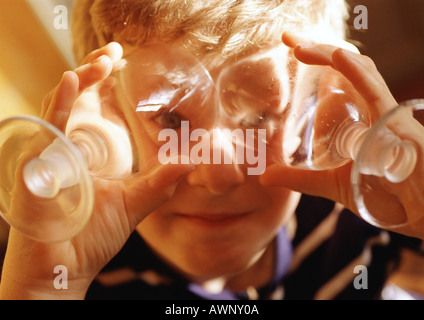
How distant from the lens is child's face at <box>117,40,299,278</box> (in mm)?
403

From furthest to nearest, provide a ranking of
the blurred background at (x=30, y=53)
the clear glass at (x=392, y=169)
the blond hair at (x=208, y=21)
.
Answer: the blurred background at (x=30, y=53) < the blond hair at (x=208, y=21) < the clear glass at (x=392, y=169)

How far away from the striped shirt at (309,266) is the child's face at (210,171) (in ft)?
0.18

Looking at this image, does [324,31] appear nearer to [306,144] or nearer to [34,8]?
[306,144]

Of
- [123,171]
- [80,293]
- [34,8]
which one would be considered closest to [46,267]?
[80,293]

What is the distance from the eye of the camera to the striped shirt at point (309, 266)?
71 cm

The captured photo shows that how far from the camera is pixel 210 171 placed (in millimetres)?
476

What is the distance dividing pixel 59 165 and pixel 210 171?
0.18m

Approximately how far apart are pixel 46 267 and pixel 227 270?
0.83 ft

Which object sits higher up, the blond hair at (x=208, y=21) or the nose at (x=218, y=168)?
the blond hair at (x=208, y=21)

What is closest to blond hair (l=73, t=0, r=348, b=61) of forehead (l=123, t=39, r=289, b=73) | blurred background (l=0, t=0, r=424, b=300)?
forehead (l=123, t=39, r=289, b=73)

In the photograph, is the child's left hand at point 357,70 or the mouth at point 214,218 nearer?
the child's left hand at point 357,70

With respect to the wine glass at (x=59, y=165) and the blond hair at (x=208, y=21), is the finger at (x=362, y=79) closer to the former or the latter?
the blond hair at (x=208, y=21)

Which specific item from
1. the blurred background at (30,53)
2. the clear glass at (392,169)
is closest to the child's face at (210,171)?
the clear glass at (392,169)

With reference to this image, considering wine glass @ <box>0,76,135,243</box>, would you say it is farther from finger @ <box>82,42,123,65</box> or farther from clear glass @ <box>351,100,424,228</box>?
clear glass @ <box>351,100,424,228</box>
